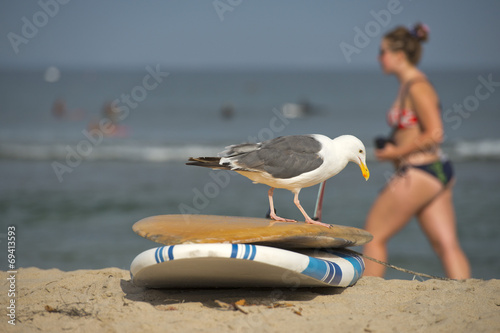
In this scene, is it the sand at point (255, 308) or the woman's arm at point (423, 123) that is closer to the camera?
the sand at point (255, 308)

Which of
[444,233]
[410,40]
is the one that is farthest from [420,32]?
[444,233]

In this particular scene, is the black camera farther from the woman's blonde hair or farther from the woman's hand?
the woman's blonde hair

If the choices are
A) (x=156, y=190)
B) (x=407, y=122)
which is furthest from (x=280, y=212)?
(x=407, y=122)

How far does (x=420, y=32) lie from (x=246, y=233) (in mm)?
3903

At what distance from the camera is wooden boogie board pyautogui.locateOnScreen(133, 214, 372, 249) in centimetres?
350

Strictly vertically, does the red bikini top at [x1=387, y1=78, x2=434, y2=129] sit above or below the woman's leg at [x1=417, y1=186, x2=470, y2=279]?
above

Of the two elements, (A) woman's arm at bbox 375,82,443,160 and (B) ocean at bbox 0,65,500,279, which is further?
(B) ocean at bbox 0,65,500,279

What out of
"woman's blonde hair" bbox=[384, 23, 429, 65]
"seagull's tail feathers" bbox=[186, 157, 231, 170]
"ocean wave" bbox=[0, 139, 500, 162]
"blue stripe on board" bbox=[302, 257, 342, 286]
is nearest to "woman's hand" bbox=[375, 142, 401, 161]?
"woman's blonde hair" bbox=[384, 23, 429, 65]

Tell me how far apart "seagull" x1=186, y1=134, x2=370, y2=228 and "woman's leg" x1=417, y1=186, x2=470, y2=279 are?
2.47 metres

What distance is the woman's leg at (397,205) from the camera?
5.77 meters

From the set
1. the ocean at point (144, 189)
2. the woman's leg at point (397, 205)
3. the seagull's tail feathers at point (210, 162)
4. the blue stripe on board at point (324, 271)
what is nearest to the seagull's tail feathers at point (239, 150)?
the seagull's tail feathers at point (210, 162)

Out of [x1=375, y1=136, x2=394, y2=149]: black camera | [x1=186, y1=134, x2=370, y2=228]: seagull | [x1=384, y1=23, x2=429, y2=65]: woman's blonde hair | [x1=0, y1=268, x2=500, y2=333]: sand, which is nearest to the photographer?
[x1=0, y1=268, x2=500, y2=333]: sand

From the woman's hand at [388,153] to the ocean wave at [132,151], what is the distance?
10924 millimetres

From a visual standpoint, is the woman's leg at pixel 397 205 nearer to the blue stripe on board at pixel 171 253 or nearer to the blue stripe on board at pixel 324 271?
the blue stripe on board at pixel 324 271
